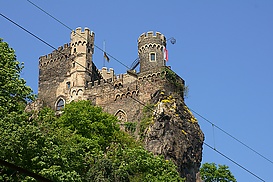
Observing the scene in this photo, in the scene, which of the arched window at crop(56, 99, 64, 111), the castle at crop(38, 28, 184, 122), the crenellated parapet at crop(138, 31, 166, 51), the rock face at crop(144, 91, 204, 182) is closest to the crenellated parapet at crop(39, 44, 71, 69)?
the castle at crop(38, 28, 184, 122)

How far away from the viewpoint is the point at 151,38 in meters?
49.5

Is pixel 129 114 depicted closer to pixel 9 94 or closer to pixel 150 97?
pixel 150 97

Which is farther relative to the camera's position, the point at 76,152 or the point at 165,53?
the point at 165,53

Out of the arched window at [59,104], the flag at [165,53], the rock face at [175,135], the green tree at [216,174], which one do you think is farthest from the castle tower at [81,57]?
the green tree at [216,174]

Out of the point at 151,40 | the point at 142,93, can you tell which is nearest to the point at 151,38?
the point at 151,40

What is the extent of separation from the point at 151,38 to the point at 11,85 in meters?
26.5

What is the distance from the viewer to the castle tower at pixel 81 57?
50.6 metres

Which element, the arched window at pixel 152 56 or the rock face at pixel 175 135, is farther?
the arched window at pixel 152 56

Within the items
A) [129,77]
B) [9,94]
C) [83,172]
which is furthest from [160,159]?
[129,77]

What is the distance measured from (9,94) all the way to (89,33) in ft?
96.0

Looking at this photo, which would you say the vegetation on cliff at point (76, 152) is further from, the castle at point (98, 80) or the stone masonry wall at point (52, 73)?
the stone masonry wall at point (52, 73)

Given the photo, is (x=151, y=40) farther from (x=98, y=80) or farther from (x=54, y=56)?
(x=54, y=56)

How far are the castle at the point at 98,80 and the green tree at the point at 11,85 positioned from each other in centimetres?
1688

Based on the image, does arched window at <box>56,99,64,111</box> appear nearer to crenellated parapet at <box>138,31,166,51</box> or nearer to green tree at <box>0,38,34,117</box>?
crenellated parapet at <box>138,31,166,51</box>
